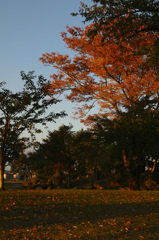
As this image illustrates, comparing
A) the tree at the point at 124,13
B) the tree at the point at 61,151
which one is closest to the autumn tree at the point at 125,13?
the tree at the point at 124,13

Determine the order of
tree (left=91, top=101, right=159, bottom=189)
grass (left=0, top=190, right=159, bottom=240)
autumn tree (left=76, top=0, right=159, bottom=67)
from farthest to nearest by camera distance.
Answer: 1. tree (left=91, top=101, right=159, bottom=189)
2. autumn tree (left=76, top=0, right=159, bottom=67)
3. grass (left=0, top=190, right=159, bottom=240)

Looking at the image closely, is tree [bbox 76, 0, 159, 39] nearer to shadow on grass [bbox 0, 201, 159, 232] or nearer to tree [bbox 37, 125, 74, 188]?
shadow on grass [bbox 0, 201, 159, 232]

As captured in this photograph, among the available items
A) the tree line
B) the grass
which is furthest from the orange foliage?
the grass

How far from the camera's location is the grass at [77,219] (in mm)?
7059

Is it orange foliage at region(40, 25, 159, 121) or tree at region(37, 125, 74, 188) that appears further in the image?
tree at region(37, 125, 74, 188)

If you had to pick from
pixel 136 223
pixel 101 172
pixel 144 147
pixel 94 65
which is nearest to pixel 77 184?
pixel 101 172

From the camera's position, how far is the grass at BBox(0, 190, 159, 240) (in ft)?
23.2

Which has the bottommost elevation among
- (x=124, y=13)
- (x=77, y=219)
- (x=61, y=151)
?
→ (x=77, y=219)

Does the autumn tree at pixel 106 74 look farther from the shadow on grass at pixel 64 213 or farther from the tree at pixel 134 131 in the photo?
the shadow on grass at pixel 64 213

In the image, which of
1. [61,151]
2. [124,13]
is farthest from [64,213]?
[61,151]

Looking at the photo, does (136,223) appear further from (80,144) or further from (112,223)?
(80,144)

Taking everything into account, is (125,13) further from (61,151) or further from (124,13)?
(61,151)

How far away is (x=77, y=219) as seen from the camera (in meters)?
8.77

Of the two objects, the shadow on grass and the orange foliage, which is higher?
the orange foliage
